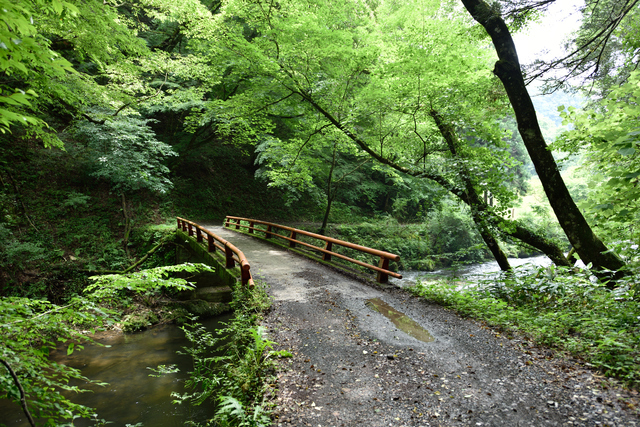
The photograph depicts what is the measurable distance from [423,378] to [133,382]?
20.2 ft

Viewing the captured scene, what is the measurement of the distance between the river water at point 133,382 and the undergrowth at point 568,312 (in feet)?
16.1

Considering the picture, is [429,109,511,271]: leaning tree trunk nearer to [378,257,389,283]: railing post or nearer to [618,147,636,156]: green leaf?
[378,257,389,283]: railing post

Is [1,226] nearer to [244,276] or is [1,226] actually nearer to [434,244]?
[244,276]

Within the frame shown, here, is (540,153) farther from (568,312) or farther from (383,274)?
(383,274)

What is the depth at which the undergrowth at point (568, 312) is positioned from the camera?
11.4ft

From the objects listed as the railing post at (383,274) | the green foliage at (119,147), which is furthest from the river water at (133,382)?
the green foliage at (119,147)

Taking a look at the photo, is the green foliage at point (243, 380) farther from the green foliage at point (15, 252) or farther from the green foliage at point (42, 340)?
the green foliage at point (15, 252)

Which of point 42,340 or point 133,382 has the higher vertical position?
point 42,340

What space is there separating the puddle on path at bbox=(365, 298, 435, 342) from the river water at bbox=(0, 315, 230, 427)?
2999 mm

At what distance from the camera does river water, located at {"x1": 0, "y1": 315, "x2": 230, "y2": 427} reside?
5.29 m

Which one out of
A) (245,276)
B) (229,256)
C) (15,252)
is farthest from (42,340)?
(15,252)

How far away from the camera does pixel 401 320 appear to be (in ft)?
16.8

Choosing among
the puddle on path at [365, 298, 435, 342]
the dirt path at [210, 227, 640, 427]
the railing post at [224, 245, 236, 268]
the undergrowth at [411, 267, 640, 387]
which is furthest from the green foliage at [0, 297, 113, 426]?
the undergrowth at [411, 267, 640, 387]

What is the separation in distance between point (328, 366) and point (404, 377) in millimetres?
931
